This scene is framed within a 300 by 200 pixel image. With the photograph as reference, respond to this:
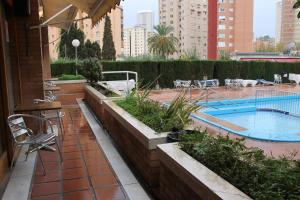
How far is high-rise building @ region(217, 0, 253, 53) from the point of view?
78.4 m

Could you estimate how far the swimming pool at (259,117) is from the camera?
10633 millimetres

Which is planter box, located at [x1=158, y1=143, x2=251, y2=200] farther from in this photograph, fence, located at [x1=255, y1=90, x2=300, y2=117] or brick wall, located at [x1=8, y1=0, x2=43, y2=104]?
fence, located at [x1=255, y1=90, x2=300, y2=117]

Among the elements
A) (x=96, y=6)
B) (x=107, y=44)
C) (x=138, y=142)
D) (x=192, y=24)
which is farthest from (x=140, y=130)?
(x=192, y=24)

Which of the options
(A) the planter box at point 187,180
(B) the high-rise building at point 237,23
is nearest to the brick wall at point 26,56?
(A) the planter box at point 187,180

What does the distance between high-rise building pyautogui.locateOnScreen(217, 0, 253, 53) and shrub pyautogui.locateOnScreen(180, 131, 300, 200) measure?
77.7 metres

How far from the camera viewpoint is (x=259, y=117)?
14.6 m

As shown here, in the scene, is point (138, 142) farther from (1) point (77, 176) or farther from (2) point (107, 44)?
(2) point (107, 44)

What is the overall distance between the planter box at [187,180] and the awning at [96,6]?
230cm

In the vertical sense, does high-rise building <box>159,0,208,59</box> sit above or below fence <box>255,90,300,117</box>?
above

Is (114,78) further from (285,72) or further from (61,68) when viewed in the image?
(285,72)

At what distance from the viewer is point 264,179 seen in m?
2.52

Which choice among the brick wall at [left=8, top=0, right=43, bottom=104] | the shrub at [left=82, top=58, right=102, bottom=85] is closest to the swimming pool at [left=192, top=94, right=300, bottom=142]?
the shrub at [left=82, top=58, right=102, bottom=85]

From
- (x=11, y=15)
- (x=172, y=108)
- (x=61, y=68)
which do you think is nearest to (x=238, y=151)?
(x=172, y=108)

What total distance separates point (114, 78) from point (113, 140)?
15070 millimetres
